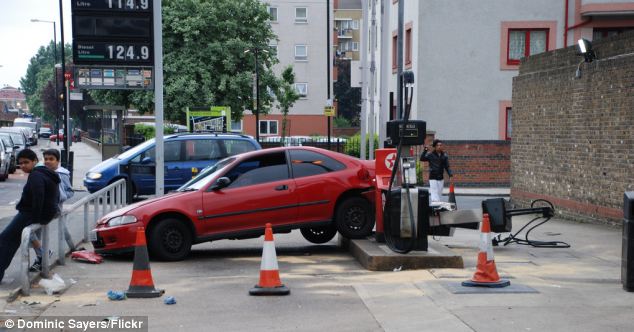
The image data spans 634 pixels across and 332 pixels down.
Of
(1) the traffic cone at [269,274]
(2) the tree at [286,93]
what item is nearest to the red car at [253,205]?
(1) the traffic cone at [269,274]

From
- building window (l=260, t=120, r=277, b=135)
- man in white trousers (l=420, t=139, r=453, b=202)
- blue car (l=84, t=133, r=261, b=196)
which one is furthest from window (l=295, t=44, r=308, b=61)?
man in white trousers (l=420, t=139, r=453, b=202)

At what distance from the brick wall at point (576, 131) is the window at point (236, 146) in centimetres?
734

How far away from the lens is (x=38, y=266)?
35.3ft

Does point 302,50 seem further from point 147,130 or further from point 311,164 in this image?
point 311,164

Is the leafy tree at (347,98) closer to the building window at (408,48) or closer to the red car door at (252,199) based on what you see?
the building window at (408,48)

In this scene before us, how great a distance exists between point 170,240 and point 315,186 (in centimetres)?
236

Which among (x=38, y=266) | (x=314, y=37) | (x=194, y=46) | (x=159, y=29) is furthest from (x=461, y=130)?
(x=314, y=37)

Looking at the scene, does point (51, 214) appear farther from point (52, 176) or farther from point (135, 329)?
point (135, 329)

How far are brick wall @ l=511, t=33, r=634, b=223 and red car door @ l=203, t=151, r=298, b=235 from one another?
746cm

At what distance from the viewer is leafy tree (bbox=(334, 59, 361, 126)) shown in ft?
304

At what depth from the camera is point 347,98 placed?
3679 inches

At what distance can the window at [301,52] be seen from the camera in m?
64.2

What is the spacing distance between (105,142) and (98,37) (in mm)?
18484

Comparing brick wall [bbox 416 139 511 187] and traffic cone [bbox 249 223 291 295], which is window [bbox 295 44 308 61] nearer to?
brick wall [bbox 416 139 511 187]
